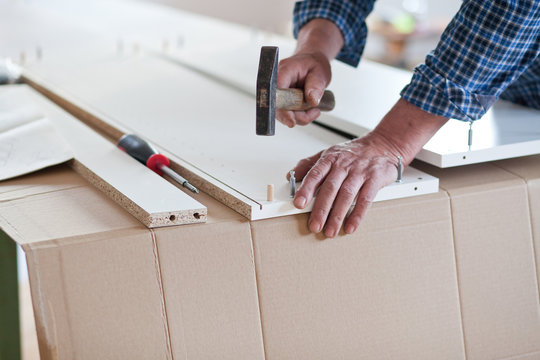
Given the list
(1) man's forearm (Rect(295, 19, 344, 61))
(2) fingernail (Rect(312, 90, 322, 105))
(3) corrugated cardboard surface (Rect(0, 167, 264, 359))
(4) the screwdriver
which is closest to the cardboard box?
(3) corrugated cardboard surface (Rect(0, 167, 264, 359))

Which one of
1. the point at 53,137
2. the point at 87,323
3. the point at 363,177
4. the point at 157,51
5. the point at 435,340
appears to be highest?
the point at 157,51

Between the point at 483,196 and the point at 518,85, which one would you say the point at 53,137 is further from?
the point at 518,85

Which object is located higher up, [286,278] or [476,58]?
[476,58]

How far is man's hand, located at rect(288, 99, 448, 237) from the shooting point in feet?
3.46

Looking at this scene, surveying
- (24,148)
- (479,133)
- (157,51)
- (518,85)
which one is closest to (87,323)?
(24,148)

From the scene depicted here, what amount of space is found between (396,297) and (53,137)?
71 centimetres

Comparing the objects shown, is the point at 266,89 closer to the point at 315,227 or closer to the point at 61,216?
the point at 315,227

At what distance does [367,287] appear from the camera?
42.8 inches

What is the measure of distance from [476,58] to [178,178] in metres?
0.54

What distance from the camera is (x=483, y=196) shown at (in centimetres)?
116

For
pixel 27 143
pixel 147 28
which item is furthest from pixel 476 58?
pixel 147 28

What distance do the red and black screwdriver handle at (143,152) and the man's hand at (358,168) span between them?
0.25 metres

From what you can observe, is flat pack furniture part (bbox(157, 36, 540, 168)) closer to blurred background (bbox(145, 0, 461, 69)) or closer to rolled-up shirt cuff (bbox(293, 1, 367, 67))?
rolled-up shirt cuff (bbox(293, 1, 367, 67))

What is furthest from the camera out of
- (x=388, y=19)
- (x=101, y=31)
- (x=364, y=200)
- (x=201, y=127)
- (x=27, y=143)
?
(x=388, y=19)
